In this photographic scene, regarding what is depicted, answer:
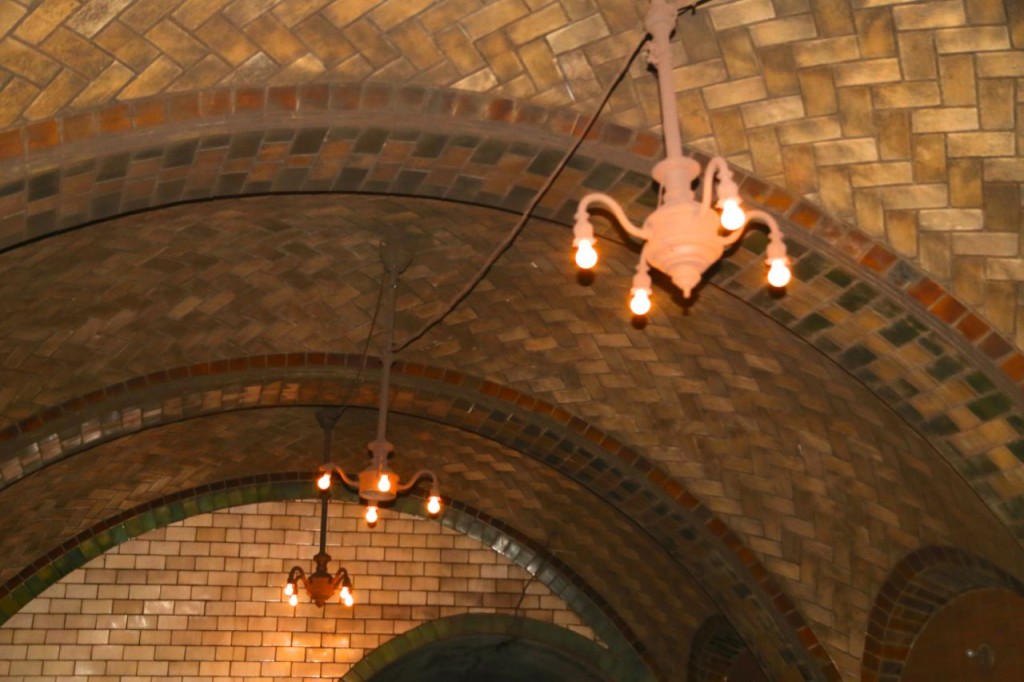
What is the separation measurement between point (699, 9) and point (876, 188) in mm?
1356

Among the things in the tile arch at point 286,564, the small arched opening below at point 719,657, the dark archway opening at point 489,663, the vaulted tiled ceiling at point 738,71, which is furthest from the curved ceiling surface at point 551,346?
the dark archway opening at point 489,663

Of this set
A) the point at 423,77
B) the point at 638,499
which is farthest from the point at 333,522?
the point at 423,77

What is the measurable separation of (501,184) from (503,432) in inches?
178

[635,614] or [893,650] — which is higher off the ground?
[635,614]

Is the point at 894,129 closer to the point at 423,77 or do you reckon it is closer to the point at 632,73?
the point at 632,73

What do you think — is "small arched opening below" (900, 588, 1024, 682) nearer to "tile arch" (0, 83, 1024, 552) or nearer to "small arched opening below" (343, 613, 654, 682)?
"tile arch" (0, 83, 1024, 552)

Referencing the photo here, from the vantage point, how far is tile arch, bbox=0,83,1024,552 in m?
5.83

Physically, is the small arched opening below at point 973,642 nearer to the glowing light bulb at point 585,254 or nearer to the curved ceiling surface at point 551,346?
the curved ceiling surface at point 551,346

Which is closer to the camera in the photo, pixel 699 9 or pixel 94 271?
pixel 699 9

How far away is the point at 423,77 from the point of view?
602cm

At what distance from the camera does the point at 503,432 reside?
10.9 metres

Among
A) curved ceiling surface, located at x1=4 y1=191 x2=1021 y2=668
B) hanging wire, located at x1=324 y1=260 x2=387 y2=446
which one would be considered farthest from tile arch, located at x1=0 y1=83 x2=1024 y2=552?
hanging wire, located at x1=324 y1=260 x2=387 y2=446

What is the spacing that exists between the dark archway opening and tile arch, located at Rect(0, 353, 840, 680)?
427cm

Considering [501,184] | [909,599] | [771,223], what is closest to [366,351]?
[501,184]
